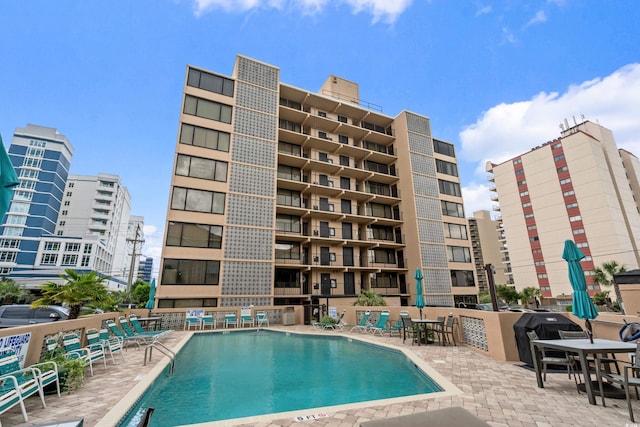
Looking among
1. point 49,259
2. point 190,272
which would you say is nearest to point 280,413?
point 190,272

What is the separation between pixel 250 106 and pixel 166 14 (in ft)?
23.9

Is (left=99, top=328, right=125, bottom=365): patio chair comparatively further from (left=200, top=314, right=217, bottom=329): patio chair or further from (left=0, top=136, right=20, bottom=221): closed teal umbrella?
(left=200, top=314, right=217, bottom=329): patio chair

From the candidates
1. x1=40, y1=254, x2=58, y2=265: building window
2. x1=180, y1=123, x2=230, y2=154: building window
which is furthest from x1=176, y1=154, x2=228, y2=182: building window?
x1=40, y1=254, x2=58, y2=265: building window

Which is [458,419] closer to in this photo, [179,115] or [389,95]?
[179,115]

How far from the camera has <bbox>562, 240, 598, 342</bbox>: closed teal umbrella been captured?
5346 mm

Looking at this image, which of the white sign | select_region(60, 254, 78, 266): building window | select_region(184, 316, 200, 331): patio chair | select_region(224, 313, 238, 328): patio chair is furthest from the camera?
select_region(60, 254, 78, 266): building window

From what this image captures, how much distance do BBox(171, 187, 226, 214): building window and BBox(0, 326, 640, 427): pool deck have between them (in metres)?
12.5

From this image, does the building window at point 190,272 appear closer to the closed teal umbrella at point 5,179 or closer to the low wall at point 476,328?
the low wall at point 476,328

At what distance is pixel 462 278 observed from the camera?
25859 mm

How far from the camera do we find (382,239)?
87.4 feet

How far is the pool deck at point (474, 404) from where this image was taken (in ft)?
12.5

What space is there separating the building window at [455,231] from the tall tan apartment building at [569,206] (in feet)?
96.5

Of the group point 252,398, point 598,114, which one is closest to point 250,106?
point 252,398

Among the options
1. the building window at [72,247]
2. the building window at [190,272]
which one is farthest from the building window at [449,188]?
the building window at [72,247]
